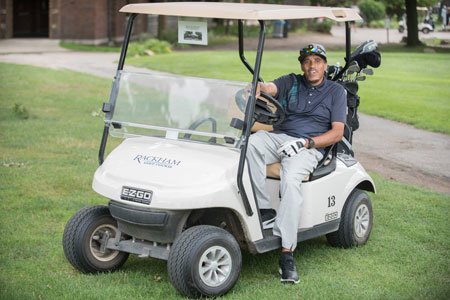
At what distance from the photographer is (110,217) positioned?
18.0 feet

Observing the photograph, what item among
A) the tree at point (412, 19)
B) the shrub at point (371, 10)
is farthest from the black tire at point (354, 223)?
the shrub at point (371, 10)

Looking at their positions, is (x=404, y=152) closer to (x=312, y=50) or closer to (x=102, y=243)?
(x=312, y=50)

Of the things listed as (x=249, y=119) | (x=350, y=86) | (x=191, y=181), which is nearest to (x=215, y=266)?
(x=191, y=181)

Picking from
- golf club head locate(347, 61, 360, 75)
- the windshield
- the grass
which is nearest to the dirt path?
the grass

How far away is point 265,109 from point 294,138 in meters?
0.42

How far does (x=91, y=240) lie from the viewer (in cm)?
543

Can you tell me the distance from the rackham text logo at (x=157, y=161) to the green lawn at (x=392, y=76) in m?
7.48

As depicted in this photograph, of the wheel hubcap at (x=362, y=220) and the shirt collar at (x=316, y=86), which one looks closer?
the shirt collar at (x=316, y=86)

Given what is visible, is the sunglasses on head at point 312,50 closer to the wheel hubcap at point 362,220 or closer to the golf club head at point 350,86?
the golf club head at point 350,86

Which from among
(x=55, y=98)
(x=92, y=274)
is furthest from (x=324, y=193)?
(x=55, y=98)

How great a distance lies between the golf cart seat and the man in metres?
0.04

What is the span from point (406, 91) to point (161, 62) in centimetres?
776

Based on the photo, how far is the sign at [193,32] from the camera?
5.29 m

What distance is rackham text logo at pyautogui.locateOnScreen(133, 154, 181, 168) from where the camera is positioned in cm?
516
